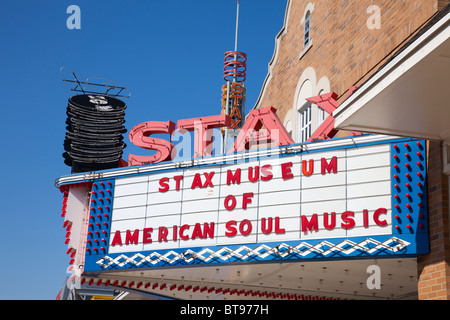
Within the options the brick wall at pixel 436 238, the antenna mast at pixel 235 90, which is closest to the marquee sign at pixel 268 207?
the brick wall at pixel 436 238

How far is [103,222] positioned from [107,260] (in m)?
1.09

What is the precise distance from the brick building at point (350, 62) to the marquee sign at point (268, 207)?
1.67ft

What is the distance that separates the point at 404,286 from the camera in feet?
53.7

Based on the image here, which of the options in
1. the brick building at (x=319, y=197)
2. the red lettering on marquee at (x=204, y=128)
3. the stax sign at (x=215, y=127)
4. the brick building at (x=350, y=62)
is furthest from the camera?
the red lettering on marquee at (x=204, y=128)

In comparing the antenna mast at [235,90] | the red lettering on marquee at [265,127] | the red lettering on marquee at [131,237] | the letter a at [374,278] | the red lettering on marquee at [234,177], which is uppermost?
the antenna mast at [235,90]

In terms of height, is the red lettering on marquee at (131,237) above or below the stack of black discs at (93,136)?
below

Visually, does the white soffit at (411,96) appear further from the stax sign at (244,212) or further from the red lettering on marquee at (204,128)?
the red lettering on marquee at (204,128)

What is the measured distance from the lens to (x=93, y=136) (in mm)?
18906

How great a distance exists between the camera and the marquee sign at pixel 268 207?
1334cm

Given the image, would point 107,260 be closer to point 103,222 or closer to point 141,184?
point 103,222

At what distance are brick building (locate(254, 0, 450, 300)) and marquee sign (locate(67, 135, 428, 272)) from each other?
0.51 meters

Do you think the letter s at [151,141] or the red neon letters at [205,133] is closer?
the red neon letters at [205,133]

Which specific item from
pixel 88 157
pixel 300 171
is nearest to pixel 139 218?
pixel 88 157

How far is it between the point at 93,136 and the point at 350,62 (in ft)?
25.6
